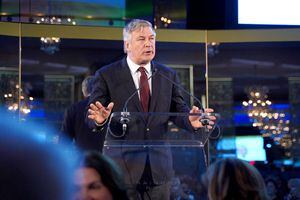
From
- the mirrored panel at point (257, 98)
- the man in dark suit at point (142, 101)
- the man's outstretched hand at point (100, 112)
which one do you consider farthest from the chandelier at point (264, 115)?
the man's outstretched hand at point (100, 112)

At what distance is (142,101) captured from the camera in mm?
3521

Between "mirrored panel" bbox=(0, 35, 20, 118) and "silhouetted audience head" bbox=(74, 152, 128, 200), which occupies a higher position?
"mirrored panel" bbox=(0, 35, 20, 118)

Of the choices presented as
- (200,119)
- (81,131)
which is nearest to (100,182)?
(200,119)

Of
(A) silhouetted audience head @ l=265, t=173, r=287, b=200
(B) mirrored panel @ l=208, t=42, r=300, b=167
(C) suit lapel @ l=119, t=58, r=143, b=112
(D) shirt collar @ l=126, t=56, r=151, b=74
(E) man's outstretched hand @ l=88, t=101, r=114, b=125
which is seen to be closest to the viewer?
(E) man's outstretched hand @ l=88, t=101, r=114, b=125

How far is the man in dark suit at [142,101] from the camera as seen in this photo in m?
3.12

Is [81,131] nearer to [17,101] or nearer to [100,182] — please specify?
[17,101]

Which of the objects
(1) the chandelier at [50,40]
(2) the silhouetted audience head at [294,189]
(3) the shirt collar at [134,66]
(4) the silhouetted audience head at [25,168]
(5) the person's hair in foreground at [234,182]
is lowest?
Answer: (2) the silhouetted audience head at [294,189]

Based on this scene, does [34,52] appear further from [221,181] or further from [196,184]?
[221,181]

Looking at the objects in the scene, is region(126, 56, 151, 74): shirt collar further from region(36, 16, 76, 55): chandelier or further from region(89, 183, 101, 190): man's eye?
region(36, 16, 76, 55): chandelier

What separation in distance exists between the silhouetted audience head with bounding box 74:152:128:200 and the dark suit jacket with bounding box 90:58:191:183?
51.8 inches

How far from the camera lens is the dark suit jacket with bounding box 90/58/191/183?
10.2 ft

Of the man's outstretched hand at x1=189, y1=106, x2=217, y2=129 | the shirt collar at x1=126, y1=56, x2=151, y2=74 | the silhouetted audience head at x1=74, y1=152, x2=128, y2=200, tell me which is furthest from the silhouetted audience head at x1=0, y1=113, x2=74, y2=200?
the shirt collar at x1=126, y1=56, x2=151, y2=74

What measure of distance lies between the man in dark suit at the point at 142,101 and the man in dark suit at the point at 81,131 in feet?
2.75

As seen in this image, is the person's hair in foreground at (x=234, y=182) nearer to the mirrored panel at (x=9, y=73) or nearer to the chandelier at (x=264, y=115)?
the mirrored panel at (x=9, y=73)
